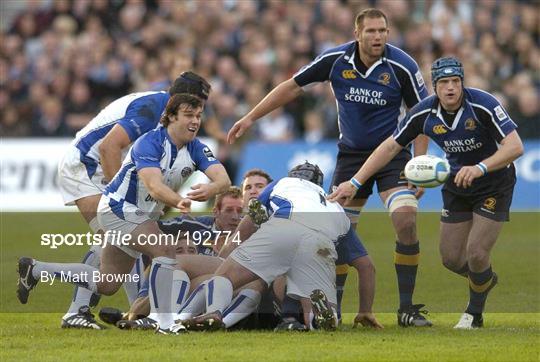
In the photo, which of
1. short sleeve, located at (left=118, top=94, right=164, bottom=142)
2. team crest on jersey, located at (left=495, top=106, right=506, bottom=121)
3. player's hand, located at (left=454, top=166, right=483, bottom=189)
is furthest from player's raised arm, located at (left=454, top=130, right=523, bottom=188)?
short sleeve, located at (left=118, top=94, right=164, bottom=142)

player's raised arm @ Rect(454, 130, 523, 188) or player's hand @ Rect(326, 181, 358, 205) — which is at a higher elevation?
player's raised arm @ Rect(454, 130, 523, 188)

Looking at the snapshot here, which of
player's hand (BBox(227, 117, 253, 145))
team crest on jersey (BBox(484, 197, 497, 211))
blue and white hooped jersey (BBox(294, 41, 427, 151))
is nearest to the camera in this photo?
team crest on jersey (BBox(484, 197, 497, 211))

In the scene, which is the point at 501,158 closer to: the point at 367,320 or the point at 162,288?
the point at 367,320

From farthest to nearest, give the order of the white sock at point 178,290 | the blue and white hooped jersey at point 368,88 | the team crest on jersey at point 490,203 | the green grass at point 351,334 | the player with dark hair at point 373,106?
the blue and white hooped jersey at point 368,88, the player with dark hair at point 373,106, the team crest on jersey at point 490,203, the white sock at point 178,290, the green grass at point 351,334

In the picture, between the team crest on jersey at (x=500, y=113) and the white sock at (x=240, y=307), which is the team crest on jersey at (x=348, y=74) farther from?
the white sock at (x=240, y=307)

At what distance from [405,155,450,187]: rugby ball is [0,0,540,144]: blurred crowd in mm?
12109

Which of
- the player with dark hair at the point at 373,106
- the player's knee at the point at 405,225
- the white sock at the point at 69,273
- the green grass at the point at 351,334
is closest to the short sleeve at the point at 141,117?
the player with dark hair at the point at 373,106

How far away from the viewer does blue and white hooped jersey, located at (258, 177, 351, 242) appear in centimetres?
954

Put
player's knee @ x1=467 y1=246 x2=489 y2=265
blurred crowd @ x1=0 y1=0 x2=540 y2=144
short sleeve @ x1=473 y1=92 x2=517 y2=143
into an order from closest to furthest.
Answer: short sleeve @ x1=473 y1=92 x2=517 y2=143 < player's knee @ x1=467 y1=246 x2=489 y2=265 < blurred crowd @ x1=0 y1=0 x2=540 y2=144

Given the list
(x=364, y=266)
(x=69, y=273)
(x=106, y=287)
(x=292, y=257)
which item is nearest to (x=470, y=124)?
(x=364, y=266)

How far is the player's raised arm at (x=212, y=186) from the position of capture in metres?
9.14

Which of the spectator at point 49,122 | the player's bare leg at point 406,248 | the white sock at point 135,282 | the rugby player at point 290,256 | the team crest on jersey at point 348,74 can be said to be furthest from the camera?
the spectator at point 49,122

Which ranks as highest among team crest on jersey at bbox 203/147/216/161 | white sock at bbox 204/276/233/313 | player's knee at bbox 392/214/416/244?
team crest on jersey at bbox 203/147/216/161

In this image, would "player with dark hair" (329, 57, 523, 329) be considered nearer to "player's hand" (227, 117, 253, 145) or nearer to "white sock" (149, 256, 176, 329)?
"player's hand" (227, 117, 253, 145)
